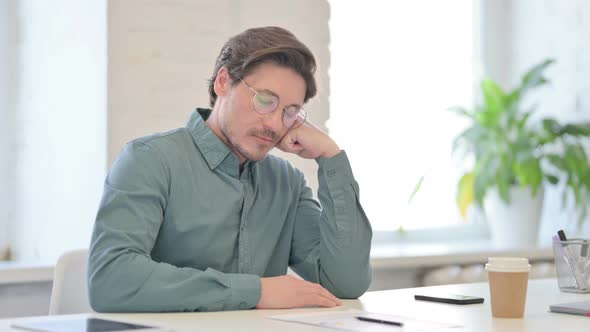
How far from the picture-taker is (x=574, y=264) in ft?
6.77

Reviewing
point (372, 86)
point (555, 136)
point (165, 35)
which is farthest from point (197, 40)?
point (555, 136)

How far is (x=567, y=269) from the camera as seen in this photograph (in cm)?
208

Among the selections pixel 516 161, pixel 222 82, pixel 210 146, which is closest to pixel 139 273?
pixel 210 146

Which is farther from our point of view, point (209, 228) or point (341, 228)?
point (341, 228)

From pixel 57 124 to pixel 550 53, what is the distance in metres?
2.29

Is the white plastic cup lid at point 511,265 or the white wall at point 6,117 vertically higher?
the white wall at point 6,117

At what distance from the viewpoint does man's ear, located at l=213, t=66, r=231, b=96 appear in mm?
2057

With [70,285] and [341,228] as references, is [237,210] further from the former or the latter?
[70,285]

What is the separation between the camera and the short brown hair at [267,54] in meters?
2.00

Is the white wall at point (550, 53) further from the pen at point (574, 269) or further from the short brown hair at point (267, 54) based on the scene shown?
the short brown hair at point (267, 54)

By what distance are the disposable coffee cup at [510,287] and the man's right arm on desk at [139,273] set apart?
46 cm

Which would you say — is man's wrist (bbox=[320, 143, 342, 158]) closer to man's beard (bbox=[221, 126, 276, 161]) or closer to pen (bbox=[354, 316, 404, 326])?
man's beard (bbox=[221, 126, 276, 161])

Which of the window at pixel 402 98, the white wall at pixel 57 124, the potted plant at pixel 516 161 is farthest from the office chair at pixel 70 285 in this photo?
the potted plant at pixel 516 161

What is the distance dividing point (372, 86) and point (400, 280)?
3.11 feet
